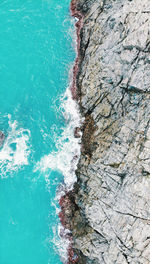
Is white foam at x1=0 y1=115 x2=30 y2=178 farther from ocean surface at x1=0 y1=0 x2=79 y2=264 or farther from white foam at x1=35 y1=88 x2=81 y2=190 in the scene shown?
white foam at x1=35 y1=88 x2=81 y2=190

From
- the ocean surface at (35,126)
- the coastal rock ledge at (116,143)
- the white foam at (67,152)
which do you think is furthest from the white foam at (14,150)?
the coastal rock ledge at (116,143)

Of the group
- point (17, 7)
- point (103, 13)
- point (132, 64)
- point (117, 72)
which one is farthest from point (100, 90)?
point (17, 7)

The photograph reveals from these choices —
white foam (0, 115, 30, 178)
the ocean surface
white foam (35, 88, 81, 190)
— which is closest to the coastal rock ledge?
white foam (35, 88, 81, 190)

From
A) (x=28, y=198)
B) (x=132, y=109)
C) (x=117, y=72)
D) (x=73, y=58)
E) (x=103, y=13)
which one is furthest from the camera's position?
(x=73, y=58)

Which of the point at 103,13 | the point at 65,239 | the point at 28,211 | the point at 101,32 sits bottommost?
the point at 65,239

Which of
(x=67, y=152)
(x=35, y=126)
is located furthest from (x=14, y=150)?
(x=67, y=152)

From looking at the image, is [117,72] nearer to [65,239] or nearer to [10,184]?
[10,184]

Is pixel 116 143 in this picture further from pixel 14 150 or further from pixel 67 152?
pixel 14 150
